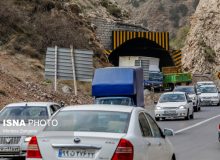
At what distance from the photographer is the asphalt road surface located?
17.3 meters

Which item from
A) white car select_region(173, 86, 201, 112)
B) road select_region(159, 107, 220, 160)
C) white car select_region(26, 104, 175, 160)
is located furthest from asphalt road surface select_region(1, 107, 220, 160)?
white car select_region(173, 86, 201, 112)

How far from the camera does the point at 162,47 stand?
67750 mm

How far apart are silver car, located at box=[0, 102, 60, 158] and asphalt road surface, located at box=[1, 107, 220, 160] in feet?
11.9

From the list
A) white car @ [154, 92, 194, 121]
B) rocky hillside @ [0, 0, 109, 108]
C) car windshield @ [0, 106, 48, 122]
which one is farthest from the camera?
rocky hillside @ [0, 0, 109, 108]

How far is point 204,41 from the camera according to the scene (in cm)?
9475

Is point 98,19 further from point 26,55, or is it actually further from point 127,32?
point 26,55

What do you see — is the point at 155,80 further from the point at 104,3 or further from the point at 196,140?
the point at 196,140

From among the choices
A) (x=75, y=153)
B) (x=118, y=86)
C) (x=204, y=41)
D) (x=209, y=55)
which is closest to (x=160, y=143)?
(x=75, y=153)

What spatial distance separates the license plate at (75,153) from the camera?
9.10m

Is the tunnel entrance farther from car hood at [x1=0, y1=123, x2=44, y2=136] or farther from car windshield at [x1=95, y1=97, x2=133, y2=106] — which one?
car hood at [x1=0, y1=123, x2=44, y2=136]

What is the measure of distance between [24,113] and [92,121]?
7698mm

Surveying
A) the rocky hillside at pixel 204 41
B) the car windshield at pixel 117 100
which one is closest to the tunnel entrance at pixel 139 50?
the rocky hillside at pixel 204 41

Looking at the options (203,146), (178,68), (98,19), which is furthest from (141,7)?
(203,146)

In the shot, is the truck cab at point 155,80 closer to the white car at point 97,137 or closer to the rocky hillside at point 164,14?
the white car at point 97,137
